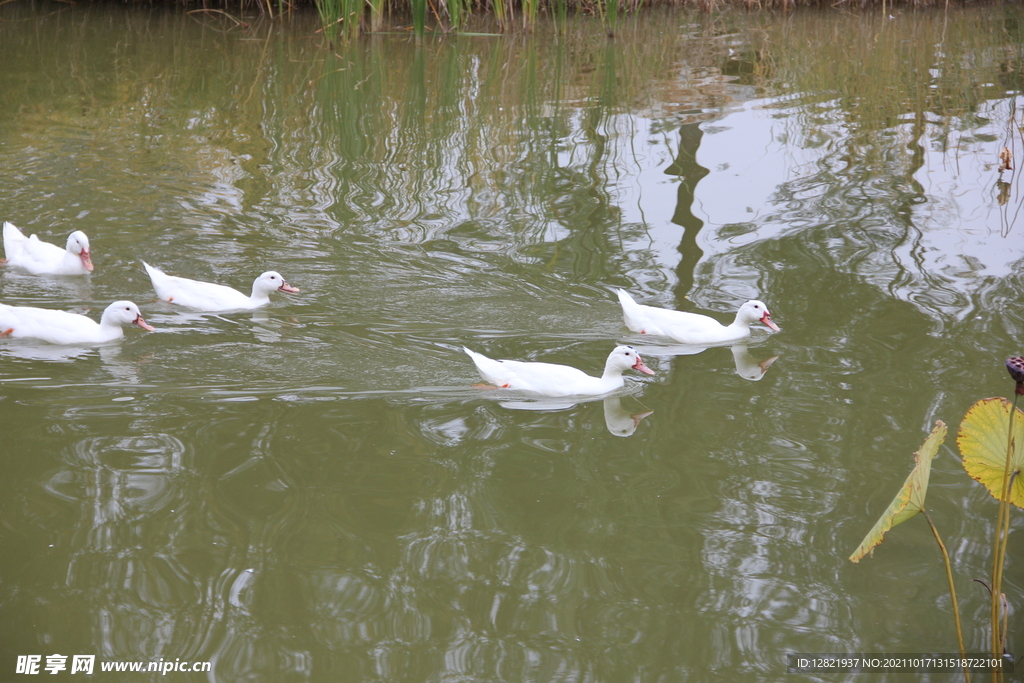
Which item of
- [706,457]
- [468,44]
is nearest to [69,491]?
[706,457]

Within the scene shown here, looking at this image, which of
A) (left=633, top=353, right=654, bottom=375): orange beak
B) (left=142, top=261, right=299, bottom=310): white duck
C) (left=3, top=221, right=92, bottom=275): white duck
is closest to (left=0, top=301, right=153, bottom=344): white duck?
(left=142, top=261, right=299, bottom=310): white duck

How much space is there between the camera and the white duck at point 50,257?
7349mm

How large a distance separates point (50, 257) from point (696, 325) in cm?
500

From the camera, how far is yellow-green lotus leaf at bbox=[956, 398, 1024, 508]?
109 inches

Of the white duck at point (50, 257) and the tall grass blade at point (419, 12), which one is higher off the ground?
the tall grass blade at point (419, 12)

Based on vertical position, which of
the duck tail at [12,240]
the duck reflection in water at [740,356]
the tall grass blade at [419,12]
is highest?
the tall grass blade at [419,12]

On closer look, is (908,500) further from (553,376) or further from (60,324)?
(60,324)

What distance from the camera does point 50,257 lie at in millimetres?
7406

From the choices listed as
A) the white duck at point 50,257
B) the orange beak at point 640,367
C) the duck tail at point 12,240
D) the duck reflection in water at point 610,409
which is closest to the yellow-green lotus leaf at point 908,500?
the duck reflection in water at point 610,409

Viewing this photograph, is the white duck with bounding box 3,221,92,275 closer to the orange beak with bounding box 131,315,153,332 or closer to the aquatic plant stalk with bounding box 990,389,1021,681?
the orange beak with bounding box 131,315,153,332

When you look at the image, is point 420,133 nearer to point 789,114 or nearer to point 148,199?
point 148,199

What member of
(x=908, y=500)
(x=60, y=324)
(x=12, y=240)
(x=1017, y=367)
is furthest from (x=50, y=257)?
(x=1017, y=367)

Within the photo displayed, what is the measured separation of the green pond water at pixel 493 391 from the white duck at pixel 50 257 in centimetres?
12

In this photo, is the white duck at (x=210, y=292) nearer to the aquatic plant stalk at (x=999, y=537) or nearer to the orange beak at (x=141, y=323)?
the orange beak at (x=141, y=323)
